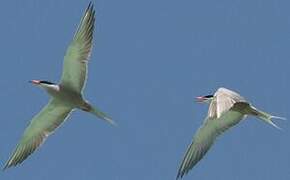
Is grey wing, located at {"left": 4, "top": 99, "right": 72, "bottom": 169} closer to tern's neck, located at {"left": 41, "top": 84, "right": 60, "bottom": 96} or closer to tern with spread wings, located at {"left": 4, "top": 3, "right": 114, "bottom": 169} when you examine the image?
tern with spread wings, located at {"left": 4, "top": 3, "right": 114, "bottom": 169}

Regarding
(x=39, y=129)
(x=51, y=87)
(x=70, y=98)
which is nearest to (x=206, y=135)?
(x=70, y=98)

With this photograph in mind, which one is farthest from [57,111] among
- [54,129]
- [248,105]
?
[248,105]

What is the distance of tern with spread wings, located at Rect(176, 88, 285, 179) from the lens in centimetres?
1908

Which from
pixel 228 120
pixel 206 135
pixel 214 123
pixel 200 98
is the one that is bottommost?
pixel 206 135

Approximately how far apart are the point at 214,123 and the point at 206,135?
278mm

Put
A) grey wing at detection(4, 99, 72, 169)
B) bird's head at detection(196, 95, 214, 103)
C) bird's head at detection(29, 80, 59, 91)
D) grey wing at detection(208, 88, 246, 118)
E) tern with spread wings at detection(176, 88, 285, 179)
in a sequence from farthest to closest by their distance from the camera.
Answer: bird's head at detection(196, 95, 214, 103) < grey wing at detection(4, 99, 72, 169) < bird's head at detection(29, 80, 59, 91) < tern with spread wings at detection(176, 88, 285, 179) < grey wing at detection(208, 88, 246, 118)

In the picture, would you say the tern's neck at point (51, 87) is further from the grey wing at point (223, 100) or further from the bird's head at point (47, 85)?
the grey wing at point (223, 100)

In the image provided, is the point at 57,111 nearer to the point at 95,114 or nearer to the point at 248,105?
the point at 95,114

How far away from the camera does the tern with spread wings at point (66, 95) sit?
19750 mm

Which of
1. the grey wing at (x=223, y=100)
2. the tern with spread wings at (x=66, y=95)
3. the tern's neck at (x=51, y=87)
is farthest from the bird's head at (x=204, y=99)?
the tern's neck at (x=51, y=87)

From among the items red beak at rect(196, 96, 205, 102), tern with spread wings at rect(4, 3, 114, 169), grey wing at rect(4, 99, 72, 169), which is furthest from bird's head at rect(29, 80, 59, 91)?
red beak at rect(196, 96, 205, 102)

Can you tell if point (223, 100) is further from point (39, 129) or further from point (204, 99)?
point (39, 129)

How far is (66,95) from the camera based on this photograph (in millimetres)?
20031

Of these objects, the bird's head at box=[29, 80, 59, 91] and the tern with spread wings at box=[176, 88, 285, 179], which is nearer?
the tern with spread wings at box=[176, 88, 285, 179]
